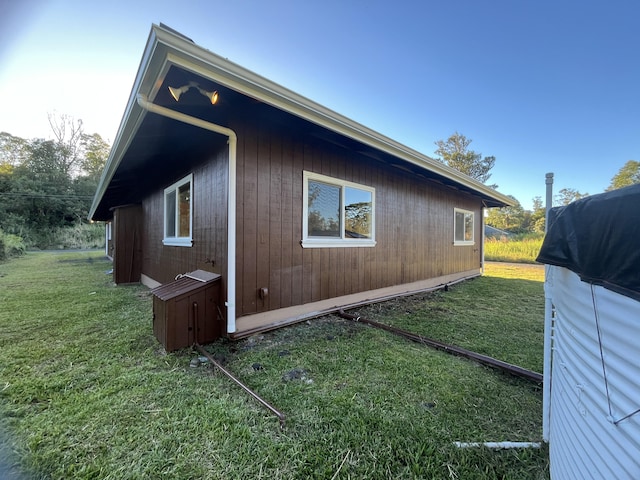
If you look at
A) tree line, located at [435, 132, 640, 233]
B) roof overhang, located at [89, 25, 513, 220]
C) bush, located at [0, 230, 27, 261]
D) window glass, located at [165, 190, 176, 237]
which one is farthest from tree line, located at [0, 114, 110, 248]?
tree line, located at [435, 132, 640, 233]

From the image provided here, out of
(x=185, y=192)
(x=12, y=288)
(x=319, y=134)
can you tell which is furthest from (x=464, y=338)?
(x=12, y=288)

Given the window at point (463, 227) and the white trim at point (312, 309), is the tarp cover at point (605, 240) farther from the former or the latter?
the window at point (463, 227)

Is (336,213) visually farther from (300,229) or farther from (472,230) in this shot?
(472,230)

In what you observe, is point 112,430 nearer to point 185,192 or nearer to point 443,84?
point 185,192

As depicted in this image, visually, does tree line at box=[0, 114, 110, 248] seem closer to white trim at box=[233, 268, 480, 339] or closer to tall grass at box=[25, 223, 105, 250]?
tall grass at box=[25, 223, 105, 250]

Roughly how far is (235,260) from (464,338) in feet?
9.23

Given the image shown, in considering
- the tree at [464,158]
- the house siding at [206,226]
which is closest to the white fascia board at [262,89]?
the house siding at [206,226]

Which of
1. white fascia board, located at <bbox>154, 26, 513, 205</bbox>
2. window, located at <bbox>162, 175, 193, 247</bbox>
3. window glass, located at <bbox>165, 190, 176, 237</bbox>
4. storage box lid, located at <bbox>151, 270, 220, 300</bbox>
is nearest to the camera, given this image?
white fascia board, located at <bbox>154, 26, 513, 205</bbox>

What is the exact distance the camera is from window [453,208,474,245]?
Result: 24.8 feet

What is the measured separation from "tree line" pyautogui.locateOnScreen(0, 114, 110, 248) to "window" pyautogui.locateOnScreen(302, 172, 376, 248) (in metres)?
24.5

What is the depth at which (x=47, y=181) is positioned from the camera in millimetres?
22703

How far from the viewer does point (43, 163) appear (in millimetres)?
23141

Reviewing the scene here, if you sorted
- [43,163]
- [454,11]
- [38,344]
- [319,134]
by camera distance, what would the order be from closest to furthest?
[38,344] → [319,134] → [454,11] → [43,163]

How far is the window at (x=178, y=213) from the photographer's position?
423 cm
